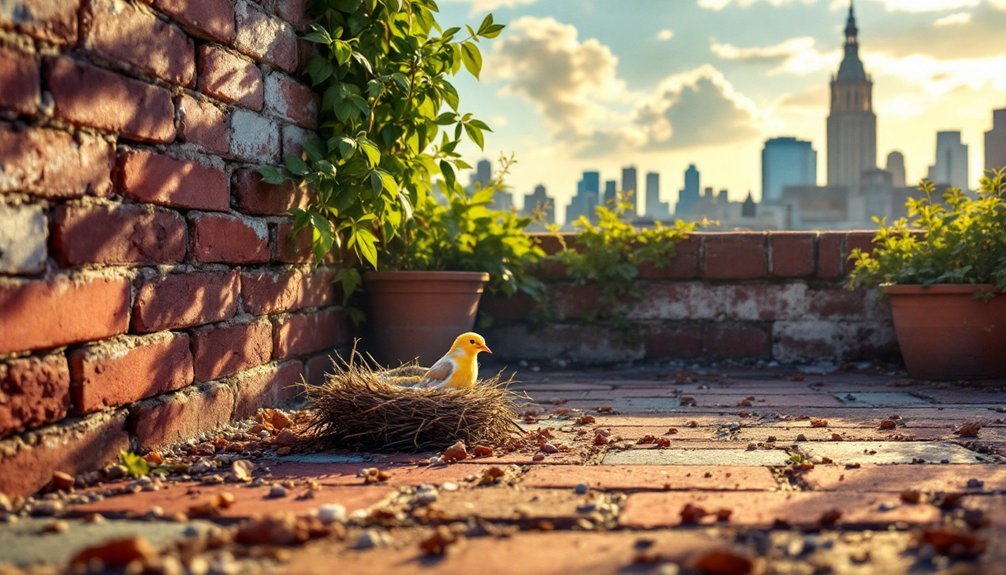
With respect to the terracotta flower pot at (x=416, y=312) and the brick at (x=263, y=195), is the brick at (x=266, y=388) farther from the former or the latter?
the terracotta flower pot at (x=416, y=312)

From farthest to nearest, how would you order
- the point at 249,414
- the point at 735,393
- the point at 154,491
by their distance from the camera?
the point at 735,393 < the point at 249,414 < the point at 154,491

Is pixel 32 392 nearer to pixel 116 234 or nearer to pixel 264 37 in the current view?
pixel 116 234

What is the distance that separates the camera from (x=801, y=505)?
1903mm

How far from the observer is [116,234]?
2332mm

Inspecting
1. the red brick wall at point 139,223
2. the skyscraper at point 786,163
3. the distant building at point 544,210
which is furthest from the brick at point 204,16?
the skyscraper at point 786,163

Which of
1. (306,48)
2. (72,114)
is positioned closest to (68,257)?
(72,114)

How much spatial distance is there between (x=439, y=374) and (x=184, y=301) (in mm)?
815

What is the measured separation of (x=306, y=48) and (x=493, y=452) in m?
1.78

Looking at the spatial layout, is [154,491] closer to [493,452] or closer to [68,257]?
[68,257]

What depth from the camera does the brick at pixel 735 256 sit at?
518 centimetres

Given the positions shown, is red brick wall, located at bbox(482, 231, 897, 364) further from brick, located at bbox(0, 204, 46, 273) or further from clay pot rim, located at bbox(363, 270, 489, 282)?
brick, located at bbox(0, 204, 46, 273)

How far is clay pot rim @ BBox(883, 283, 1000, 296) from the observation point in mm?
4285

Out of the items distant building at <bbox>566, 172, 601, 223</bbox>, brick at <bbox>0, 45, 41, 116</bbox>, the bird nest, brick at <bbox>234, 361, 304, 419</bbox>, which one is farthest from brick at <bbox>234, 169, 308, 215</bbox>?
distant building at <bbox>566, 172, 601, 223</bbox>

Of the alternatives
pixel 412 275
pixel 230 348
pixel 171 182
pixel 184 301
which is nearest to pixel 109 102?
pixel 171 182
